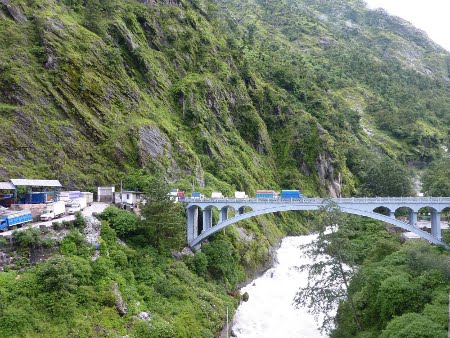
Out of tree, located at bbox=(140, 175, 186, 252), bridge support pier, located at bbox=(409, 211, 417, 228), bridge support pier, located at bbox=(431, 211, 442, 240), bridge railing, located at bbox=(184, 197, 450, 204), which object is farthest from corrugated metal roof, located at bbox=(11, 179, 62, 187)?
bridge support pier, located at bbox=(431, 211, 442, 240)

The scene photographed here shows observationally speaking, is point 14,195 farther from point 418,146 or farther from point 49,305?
point 418,146

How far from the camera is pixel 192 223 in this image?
41.3m

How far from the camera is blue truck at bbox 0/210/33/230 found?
26.2m

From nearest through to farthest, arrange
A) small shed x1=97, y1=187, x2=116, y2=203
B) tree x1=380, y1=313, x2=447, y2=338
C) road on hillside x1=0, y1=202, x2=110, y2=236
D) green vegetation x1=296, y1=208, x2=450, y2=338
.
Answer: tree x1=380, y1=313, x2=447, y2=338
green vegetation x1=296, y1=208, x2=450, y2=338
road on hillside x1=0, y1=202, x2=110, y2=236
small shed x1=97, y1=187, x2=116, y2=203

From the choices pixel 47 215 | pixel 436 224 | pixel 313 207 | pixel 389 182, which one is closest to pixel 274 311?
pixel 313 207

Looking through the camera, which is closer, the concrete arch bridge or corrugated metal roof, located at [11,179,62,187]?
the concrete arch bridge

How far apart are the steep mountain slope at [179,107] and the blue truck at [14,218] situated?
966 centimetres

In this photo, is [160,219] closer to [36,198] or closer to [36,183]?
[36,183]

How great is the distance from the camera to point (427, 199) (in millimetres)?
32719

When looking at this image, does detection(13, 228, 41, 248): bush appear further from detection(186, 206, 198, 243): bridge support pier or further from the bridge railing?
the bridge railing

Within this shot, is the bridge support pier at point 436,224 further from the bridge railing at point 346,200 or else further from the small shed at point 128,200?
the small shed at point 128,200

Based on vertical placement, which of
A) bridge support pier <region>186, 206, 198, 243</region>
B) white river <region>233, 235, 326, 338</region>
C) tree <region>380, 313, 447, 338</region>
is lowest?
white river <region>233, 235, 326, 338</region>

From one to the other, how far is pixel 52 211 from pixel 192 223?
15.5m

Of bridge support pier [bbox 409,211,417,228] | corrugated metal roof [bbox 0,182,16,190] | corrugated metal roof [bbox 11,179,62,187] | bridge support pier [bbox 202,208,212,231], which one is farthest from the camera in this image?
bridge support pier [bbox 202,208,212,231]
